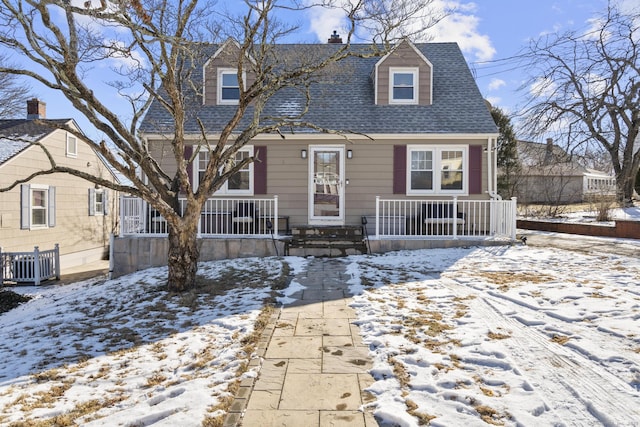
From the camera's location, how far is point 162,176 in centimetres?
627

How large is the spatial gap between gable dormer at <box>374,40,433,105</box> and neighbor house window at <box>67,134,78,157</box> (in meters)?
12.0

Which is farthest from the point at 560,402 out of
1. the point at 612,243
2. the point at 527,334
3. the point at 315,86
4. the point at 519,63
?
the point at 519,63

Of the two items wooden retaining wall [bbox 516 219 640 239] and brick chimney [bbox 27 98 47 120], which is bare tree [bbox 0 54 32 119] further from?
wooden retaining wall [bbox 516 219 640 239]

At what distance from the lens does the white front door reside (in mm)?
10672

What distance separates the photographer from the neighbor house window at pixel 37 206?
42.2 ft

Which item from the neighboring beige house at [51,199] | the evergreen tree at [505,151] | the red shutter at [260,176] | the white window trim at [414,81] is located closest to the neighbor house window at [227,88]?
the red shutter at [260,176]

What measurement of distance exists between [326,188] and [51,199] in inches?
407

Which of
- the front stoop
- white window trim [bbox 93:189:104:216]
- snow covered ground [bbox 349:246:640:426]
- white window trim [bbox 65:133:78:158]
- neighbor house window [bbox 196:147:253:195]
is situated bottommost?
snow covered ground [bbox 349:246:640:426]

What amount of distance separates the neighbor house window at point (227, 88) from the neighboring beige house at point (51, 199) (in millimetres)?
5118

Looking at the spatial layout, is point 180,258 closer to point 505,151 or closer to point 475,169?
point 475,169

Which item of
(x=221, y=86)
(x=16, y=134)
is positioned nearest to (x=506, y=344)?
(x=221, y=86)

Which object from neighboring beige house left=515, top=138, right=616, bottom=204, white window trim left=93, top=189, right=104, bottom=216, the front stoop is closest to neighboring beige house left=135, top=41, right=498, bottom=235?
the front stoop

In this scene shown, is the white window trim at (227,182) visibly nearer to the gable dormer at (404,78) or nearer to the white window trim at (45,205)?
the gable dormer at (404,78)

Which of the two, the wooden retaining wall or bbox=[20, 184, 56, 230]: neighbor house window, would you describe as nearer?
the wooden retaining wall
